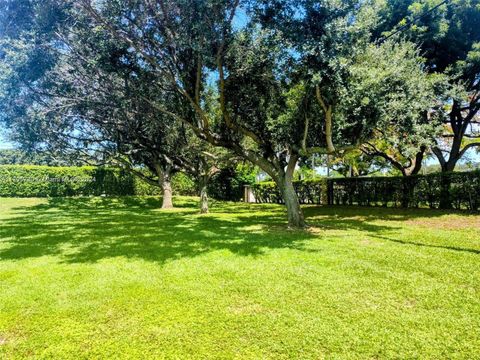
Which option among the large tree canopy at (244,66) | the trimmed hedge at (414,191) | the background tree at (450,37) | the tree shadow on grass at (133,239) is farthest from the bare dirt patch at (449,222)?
the background tree at (450,37)

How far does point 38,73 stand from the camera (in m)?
10.1

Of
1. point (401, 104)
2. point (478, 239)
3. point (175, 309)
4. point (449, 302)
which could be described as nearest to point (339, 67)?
point (401, 104)

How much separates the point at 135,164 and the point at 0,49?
1061 centimetres

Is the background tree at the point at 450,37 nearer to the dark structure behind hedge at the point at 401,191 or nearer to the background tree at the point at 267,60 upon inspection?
the dark structure behind hedge at the point at 401,191

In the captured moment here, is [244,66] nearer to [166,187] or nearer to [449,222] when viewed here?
[449,222]

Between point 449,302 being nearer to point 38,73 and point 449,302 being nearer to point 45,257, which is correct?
point 45,257

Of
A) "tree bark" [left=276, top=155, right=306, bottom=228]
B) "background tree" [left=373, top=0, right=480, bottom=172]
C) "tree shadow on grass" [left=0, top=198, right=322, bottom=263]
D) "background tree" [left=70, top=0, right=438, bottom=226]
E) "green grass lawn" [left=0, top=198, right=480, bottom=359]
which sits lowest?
"green grass lawn" [left=0, top=198, right=480, bottom=359]

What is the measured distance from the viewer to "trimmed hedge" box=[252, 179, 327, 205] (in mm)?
17641

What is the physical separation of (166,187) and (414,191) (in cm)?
1257

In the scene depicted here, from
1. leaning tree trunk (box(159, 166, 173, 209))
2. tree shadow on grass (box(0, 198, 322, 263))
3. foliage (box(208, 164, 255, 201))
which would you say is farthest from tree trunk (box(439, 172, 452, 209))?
foliage (box(208, 164, 255, 201))

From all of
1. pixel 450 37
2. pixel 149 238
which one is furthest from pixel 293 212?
pixel 450 37

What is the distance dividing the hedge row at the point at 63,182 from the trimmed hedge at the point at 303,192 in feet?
31.4

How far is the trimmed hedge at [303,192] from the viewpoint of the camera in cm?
1764

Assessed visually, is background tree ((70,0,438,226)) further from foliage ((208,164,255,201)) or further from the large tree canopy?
foliage ((208,164,255,201))
